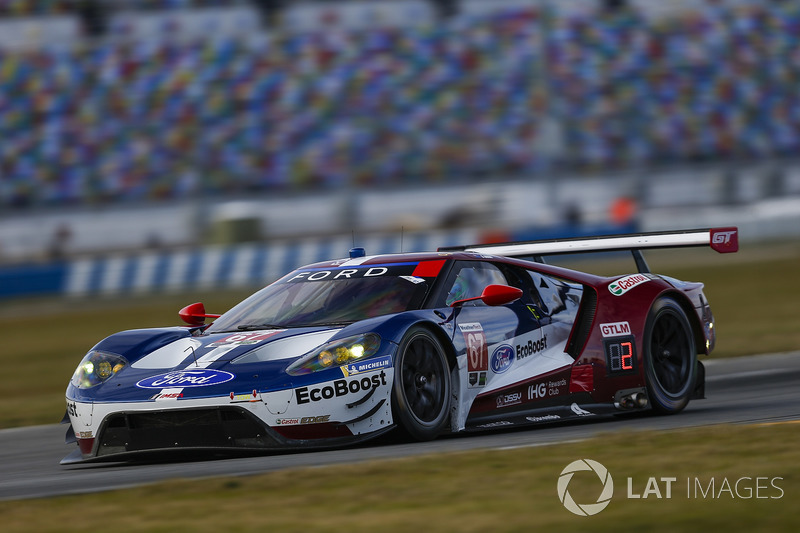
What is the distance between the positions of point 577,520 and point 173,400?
8.79 ft

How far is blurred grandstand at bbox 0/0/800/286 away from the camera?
26.6m

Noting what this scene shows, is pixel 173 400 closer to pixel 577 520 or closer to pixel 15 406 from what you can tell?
pixel 577 520

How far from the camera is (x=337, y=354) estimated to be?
20.0ft

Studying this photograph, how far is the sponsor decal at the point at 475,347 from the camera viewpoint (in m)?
6.66

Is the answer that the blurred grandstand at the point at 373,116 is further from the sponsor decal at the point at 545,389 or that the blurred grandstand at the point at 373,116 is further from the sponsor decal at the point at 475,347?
the sponsor decal at the point at 475,347

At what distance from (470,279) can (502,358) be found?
553mm

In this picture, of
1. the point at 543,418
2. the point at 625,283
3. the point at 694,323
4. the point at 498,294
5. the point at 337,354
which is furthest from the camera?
the point at 694,323

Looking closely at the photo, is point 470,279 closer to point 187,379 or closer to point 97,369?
point 187,379

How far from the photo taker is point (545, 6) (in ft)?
86.5

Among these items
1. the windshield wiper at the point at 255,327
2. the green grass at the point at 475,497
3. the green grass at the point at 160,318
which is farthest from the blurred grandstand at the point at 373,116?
the green grass at the point at 475,497

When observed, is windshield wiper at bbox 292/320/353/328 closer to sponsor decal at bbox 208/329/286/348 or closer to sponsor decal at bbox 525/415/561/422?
sponsor decal at bbox 208/329/286/348

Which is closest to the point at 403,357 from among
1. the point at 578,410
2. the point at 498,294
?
the point at 498,294

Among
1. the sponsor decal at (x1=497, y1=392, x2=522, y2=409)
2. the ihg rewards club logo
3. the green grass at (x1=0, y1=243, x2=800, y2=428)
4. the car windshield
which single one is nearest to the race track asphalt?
the sponsor decal at (x1=497, y1=392, x2=522, y2=409)

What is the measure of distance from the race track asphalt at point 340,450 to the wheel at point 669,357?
0.42ft
